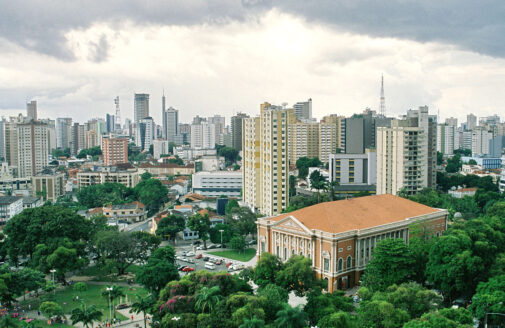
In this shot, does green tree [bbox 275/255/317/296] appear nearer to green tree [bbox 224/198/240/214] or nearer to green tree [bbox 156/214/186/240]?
green tree [bbox 156/214/186/240]

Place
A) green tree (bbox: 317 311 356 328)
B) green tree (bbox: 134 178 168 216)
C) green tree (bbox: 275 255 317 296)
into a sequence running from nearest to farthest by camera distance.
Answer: green tree (bbox: 317 311 356 328) → green tree (bbox: 275 255 317 296) → green tree (bbox: 134 178 168 216)

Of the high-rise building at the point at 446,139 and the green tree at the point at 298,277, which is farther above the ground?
the high-rise building at the point at 446,139

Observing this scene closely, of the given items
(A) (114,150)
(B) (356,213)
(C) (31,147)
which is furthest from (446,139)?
(B) (356,213)

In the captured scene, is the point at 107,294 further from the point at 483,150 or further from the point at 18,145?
the point at 483,150

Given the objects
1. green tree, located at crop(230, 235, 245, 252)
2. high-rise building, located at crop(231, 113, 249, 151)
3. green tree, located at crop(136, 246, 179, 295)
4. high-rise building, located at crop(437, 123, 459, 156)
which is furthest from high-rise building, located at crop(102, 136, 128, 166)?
high-rise building, located at crop(437, 123, 459, 156)

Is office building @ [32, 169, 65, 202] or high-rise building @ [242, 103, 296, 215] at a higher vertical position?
high-rise building @ [242, 103, 296, 215]

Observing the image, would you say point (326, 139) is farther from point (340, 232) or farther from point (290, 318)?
point (290, 318)

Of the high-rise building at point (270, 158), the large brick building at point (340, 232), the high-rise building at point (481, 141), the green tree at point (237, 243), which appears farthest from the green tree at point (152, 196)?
the high-rise building at point (481, 141)

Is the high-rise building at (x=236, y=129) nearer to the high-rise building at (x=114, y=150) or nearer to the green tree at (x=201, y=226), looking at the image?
the high-rise building at (x=114, y=150)
